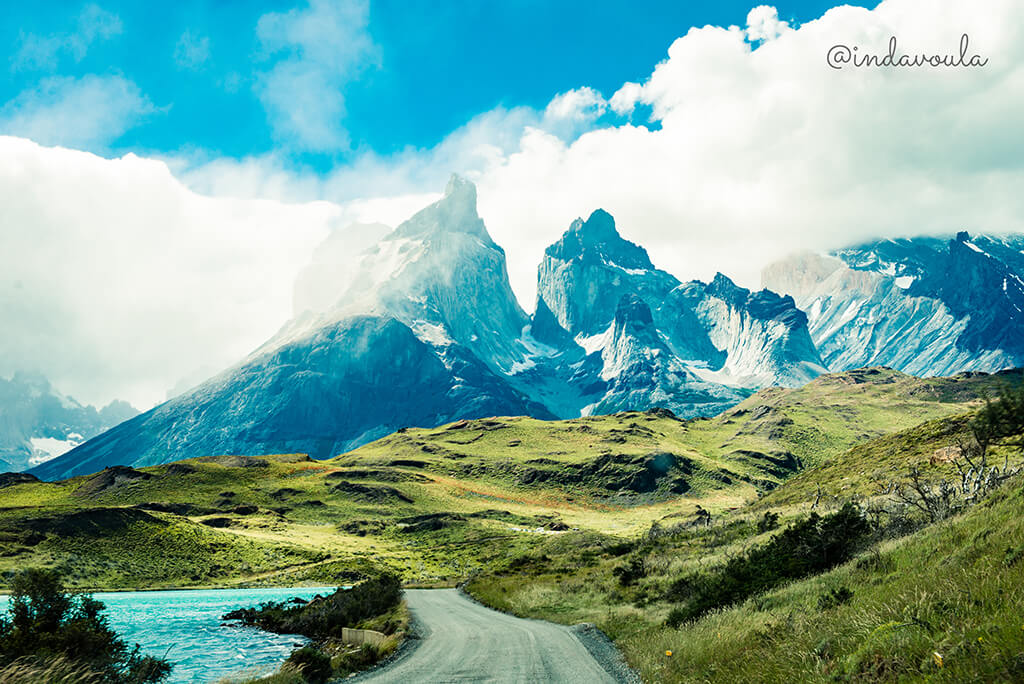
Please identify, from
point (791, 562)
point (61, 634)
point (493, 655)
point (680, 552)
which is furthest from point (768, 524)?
point (61, 634)

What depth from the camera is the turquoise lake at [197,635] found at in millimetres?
35656

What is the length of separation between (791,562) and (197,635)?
4560 centimetres

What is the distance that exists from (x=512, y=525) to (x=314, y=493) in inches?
2290

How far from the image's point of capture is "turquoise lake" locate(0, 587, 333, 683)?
35.7m

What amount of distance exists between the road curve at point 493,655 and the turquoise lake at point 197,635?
9.18 meters

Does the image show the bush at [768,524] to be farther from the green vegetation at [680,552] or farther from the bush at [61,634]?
the bush at [61,634]

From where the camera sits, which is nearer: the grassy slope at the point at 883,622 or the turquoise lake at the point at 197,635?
the grassy slope at the point at 883,622

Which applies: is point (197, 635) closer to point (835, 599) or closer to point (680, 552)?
point (680, 552)

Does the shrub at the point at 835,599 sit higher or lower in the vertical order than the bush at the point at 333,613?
higher

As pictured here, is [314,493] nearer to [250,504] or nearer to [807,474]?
[250,504]

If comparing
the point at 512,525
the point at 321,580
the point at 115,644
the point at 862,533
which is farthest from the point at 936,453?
the point at 512,525

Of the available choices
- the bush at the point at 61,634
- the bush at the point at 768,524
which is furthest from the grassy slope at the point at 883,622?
the bush at the point at 61,634

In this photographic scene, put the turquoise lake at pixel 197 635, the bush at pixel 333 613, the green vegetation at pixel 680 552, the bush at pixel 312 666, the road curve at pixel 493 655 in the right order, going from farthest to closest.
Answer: the bush at pixel 333 613 → the turquoise lake at pixel 197 635 → the bush at pixel 312 666 → the road curve at pixel 493 655 → the green vegetation at pixel 680 552

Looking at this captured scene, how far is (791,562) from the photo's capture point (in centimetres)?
2377
